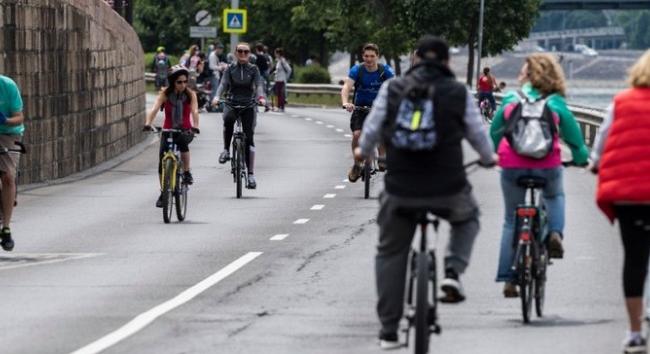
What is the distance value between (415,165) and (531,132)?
2570 millimetres

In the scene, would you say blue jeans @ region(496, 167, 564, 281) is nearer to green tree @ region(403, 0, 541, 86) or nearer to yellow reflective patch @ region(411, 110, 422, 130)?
yellow reflective patch @ region(411, 110, 422, 130)

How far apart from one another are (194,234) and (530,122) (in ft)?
22.8

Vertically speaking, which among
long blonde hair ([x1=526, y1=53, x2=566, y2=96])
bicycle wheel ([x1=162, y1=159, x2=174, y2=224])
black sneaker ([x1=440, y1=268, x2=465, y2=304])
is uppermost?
long blonde hair ([x1=526, y1=53, x2=566, y2=96])

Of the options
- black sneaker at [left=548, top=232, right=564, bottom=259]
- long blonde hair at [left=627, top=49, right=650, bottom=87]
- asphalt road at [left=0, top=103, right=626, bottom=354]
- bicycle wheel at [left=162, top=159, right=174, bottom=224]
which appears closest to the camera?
long blonde hair at [left=627, top=49, right=650, bottom=87]

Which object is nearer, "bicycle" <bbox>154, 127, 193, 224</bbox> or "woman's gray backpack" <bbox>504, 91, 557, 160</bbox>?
"woman's gray backpack" <bbox>504, 91, 557, 160</bbox>

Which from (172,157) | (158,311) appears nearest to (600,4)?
(172,157)

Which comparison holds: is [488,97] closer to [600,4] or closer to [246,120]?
[246,120]

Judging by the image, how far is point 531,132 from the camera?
462 inches

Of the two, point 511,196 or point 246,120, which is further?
point 246,120

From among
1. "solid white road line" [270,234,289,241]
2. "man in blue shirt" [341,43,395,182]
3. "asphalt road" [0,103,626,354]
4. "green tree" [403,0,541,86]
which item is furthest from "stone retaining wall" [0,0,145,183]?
"green tree" [403,0,541,86]

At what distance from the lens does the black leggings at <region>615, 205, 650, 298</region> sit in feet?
31.9

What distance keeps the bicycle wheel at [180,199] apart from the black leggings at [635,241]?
10.0m

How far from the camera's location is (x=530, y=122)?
11719mm

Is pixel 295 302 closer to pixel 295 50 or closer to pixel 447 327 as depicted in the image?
pixel 447 327
